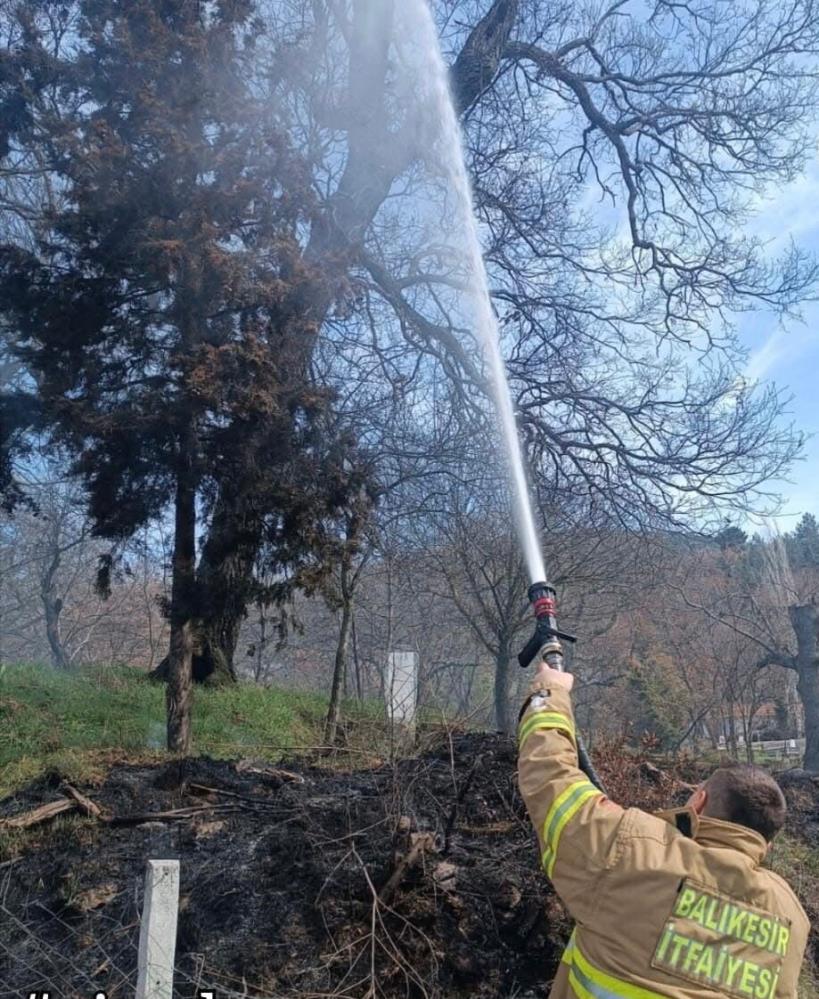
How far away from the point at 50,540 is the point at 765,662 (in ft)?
55.3

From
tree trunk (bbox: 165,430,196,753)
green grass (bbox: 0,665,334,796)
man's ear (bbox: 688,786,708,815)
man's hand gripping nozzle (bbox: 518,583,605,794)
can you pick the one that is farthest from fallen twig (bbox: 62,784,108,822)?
man's ear (bbox: 688,786,708,815)

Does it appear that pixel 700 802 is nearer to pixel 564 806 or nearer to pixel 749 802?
pixel 749 802

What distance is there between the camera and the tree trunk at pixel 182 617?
8.39m

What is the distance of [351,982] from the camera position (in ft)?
13.5

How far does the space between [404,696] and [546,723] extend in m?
4.09

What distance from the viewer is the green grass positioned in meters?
8.32

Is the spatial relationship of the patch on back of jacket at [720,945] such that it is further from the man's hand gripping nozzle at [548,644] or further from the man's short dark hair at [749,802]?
the man's hand gripping nozzle at [548,644]

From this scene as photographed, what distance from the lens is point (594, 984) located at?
254cm

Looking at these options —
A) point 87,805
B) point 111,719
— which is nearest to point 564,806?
point 87,805

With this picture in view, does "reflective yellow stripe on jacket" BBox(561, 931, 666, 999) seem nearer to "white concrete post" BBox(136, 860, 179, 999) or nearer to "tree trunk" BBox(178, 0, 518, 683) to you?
"white concrete post" BBox(136, 860, 179, 999)

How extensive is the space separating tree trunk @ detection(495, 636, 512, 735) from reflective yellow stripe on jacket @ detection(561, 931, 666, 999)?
9.43 meters

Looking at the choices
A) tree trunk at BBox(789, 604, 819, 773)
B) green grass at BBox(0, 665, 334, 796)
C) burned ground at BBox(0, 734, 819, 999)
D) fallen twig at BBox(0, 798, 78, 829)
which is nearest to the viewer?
burned ground at BBox(0, 734, 819, 999)

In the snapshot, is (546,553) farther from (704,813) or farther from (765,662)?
(704,813)

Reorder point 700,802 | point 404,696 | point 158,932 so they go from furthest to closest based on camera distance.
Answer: point 404,696, point 158,932, point 700,802
